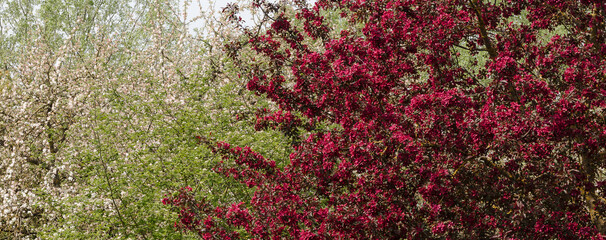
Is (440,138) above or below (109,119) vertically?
below

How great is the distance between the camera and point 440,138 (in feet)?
16.3

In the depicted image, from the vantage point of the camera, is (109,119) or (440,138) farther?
(109,119)

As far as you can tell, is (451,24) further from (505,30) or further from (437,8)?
(505,30)

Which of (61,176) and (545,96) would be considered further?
(61,176)

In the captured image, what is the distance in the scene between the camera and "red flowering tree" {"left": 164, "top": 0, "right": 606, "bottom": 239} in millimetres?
4914

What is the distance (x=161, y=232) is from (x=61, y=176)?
6.62 meters

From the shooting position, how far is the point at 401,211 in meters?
5.01

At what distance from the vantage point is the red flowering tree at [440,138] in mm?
4914

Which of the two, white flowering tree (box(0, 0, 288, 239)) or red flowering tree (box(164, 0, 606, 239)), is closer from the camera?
red flowering tree (box(164, 0, 606, 239))

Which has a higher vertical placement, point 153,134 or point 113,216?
point 153,134

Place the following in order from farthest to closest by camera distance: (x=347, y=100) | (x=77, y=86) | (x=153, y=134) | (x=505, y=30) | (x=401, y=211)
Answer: (x=77, y=86), (x=153, y=134), (x=505, y=30), (x=347, y=100), (x=401, y=211)

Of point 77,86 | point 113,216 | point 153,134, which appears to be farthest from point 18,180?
point 113,216

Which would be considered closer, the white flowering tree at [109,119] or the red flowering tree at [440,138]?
the red flowering tree at [440,138]

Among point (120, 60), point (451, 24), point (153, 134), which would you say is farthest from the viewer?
point (120, 60)
